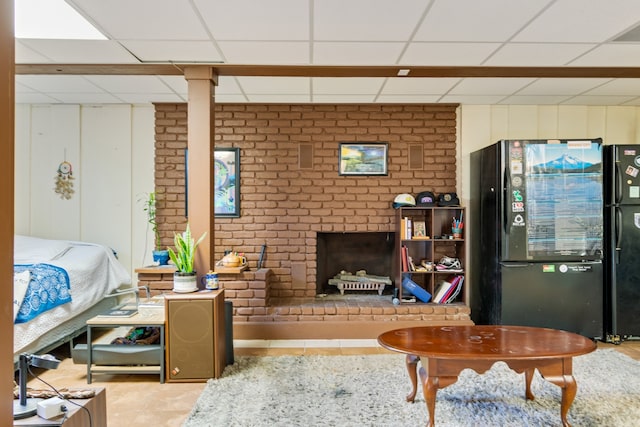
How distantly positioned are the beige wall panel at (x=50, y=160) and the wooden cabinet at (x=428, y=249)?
12.4 feet

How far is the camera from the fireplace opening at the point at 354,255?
4.69 metres

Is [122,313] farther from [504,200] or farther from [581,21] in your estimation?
[581,21]

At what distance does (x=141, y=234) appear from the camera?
446 cm

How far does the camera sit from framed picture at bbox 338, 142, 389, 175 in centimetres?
444

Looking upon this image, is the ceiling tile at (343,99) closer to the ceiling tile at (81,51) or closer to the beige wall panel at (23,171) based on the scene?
the ceiling tile at (81,51)

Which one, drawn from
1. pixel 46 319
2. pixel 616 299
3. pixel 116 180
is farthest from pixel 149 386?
pixel 616 299

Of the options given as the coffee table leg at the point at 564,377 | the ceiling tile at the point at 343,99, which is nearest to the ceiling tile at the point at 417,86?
the ceiling tile at the point at 343,99

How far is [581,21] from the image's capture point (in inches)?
96.4

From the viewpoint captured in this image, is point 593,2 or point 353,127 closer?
point 593,2

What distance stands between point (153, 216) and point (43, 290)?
5.07ft

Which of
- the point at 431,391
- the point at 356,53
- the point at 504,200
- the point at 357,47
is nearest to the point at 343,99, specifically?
the point at 356,53

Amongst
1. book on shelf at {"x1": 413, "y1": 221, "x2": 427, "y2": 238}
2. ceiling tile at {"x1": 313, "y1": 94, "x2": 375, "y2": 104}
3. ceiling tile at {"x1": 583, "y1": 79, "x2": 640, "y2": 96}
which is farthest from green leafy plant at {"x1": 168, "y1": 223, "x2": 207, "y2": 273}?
ceiling tile at {"x1": 583, "y1": 79, "x2": 640, "y2": 96}

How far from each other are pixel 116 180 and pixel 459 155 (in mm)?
4039

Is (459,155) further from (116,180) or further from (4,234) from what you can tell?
(4,234)
